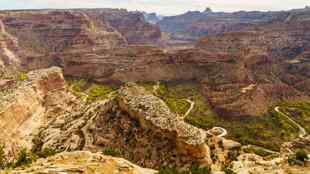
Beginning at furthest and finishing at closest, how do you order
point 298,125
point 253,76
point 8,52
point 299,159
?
1. point 8,52
2. point 253,76
3. point 298,125
4. point 299,159

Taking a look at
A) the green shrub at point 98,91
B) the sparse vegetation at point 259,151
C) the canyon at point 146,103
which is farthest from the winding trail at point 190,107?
the sparse vegetation at point 259,151

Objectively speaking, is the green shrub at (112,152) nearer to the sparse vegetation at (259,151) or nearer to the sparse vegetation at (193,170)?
the sparse vegetation at (193,170)

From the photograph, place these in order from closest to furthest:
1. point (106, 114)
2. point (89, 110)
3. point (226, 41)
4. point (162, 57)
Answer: point (106, 114), point (89, 110), point (162, 57), point (226, 41)

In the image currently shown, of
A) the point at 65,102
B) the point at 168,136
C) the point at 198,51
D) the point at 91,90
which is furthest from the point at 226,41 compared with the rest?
the point at 168,136

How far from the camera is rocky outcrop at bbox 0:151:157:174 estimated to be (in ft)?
131

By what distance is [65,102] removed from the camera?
98188 millimetres

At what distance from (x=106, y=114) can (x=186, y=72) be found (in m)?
81.1

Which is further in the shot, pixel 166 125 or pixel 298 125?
pixel 298 125

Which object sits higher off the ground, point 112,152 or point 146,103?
point 146,103

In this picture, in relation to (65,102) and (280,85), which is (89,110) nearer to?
(65,102)

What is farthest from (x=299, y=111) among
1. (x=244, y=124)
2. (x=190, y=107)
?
(x=190, y=107)

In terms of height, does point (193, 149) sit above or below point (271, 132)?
above

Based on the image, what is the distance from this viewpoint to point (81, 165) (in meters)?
42.2

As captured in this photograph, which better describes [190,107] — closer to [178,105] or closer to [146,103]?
[178,105]
